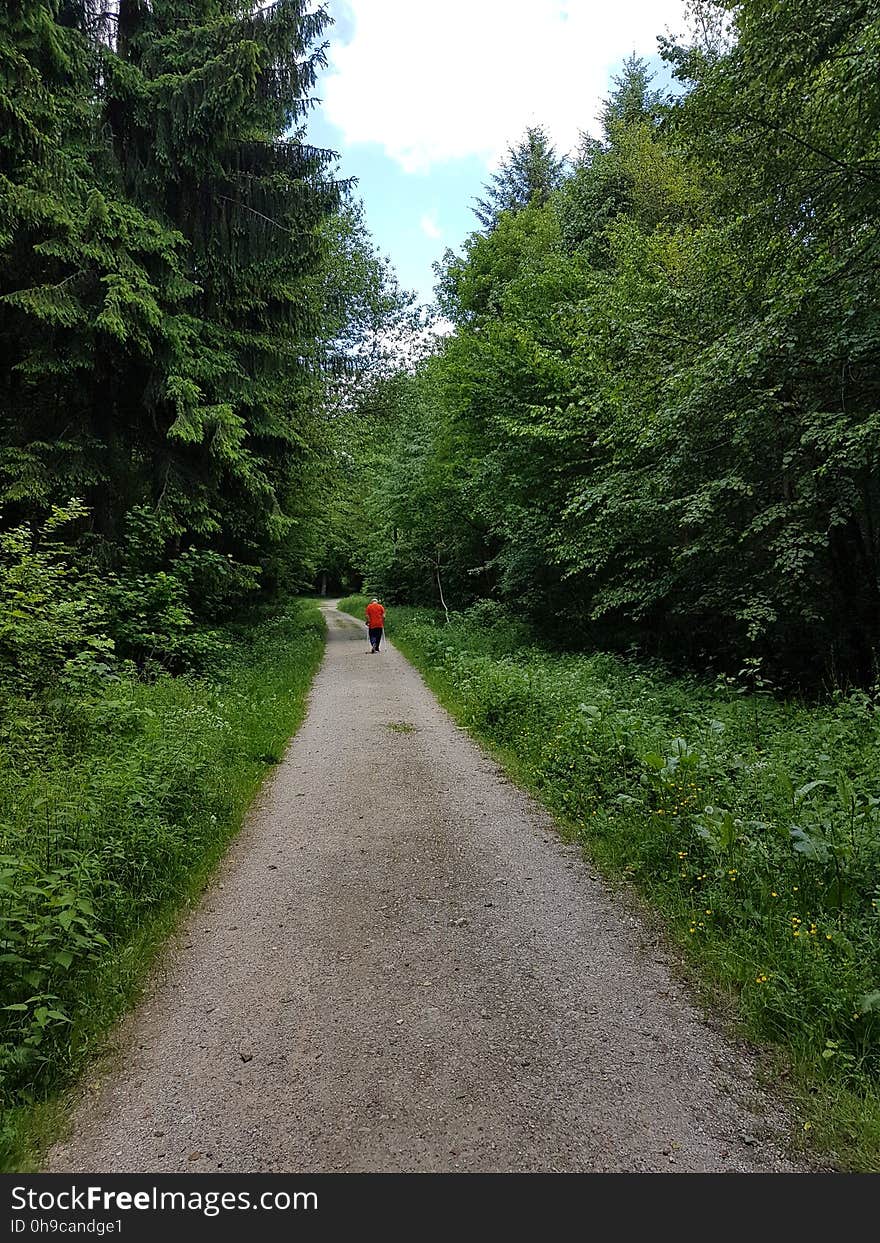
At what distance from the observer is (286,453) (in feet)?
40.3

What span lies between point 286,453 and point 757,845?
11.1m

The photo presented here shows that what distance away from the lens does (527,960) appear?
346cm

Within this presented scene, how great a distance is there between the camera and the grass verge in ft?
8.36

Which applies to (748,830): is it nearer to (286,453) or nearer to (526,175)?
(286,453)

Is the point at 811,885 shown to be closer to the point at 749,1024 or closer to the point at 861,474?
the point at 749,1024

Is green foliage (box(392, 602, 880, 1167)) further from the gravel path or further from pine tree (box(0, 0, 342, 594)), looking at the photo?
pine tree (box(0, 0, 342, 594))

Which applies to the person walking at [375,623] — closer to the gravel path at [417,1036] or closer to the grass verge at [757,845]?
the grass verge at [757,845]

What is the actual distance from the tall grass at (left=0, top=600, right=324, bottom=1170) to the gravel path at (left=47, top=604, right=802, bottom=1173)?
21cm

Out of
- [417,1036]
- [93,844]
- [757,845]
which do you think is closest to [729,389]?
[757,845]

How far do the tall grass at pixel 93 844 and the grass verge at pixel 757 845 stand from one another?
10.0 ft

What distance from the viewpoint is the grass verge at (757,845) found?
100 inches

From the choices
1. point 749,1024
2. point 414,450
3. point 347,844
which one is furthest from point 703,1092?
point 414,450

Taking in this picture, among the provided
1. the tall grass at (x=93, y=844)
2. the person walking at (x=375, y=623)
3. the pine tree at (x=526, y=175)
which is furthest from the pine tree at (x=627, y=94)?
the tall grass at (x=93, y=844)

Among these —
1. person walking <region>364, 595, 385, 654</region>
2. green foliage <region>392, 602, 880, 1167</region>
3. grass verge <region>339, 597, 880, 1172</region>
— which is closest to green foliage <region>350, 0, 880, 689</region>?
green foliage <region>392, 602, 880, 1167</region>
